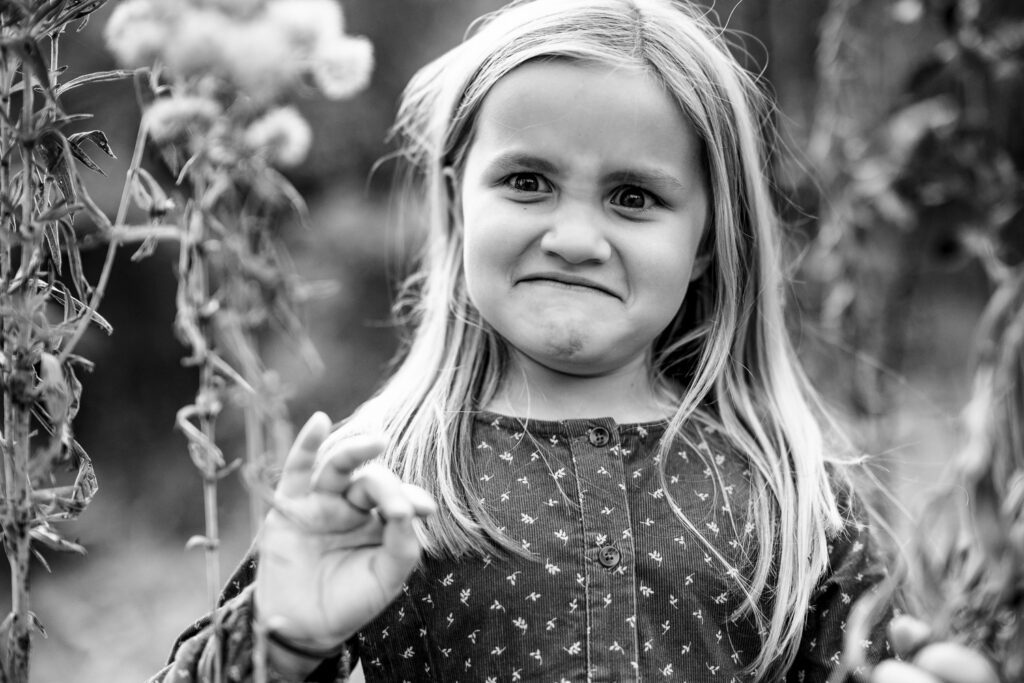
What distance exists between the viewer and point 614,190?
1.43m

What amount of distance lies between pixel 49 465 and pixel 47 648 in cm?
321

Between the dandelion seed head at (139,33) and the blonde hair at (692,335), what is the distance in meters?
0.68

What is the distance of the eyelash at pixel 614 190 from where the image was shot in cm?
144

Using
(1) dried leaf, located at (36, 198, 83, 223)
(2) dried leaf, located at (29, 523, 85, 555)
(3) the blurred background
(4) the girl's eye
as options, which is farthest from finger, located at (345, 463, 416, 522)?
(3) the blurred background

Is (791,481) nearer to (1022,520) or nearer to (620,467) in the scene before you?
(620,467)

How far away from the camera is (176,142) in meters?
0.91

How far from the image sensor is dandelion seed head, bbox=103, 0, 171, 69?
824 millimetres

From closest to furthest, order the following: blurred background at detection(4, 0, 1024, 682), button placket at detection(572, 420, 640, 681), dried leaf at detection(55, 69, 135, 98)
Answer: dried leaf at detection(55, 69, 135, 98) < button placket at detection(572, 420, 640, 681) < blurred background at detection(4, 0, 1024, 682)

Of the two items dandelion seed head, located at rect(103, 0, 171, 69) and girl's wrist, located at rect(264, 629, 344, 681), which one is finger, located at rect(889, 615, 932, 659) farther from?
dandelion seed head, located at rect(103, 0, 171, 69)

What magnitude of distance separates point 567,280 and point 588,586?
1.24 feet

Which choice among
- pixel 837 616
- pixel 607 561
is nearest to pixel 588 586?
pixel 607 561

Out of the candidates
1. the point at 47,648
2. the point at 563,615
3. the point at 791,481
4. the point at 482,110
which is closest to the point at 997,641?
the point at 563,615

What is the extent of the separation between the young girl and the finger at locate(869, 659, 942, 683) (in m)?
0.46

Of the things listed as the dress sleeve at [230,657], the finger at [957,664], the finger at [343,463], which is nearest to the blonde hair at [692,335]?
the dress sleeve at [230,657]
